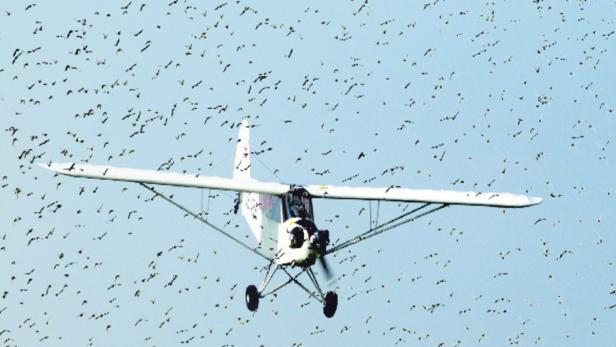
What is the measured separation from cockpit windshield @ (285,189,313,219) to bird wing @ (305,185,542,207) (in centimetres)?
95

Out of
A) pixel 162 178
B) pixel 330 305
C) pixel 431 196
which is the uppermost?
pixel 162 178

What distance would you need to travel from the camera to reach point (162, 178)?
28.3m

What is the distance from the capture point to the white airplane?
25.8 m

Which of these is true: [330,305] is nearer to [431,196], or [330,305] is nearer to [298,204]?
[298,204]

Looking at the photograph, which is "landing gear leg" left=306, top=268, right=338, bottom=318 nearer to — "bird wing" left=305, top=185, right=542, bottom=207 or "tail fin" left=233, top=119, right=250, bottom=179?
"bird wing" left=305, top=185, right=542, bottom=207

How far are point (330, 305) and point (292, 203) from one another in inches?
123

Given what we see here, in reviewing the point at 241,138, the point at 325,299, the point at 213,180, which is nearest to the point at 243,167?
the point at 241,138

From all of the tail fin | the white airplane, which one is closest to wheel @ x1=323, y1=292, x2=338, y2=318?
the white airplane

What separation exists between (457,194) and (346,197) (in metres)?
3.34

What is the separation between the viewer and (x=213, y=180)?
29.2 m

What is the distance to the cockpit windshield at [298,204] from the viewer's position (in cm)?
2680

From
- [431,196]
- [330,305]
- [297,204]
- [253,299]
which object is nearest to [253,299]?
[253,299]

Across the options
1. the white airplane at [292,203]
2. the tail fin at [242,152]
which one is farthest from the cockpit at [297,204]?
the tail fin at [242,152]

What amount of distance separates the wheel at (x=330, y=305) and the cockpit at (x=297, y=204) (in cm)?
236
